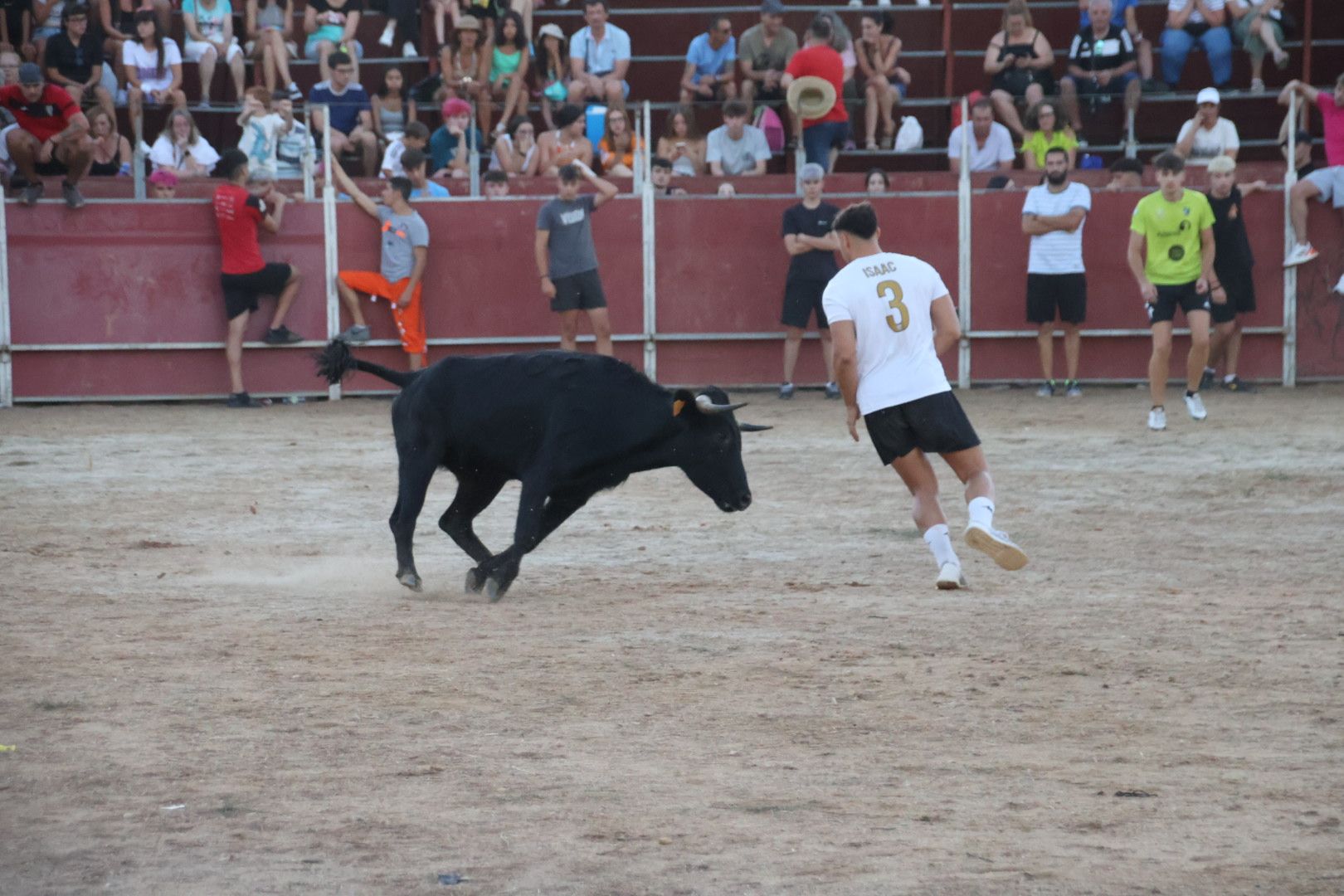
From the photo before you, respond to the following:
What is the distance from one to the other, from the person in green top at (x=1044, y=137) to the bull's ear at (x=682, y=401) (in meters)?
9.30

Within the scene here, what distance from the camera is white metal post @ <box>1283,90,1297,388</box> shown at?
15.3 m

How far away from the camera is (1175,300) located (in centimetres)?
1200

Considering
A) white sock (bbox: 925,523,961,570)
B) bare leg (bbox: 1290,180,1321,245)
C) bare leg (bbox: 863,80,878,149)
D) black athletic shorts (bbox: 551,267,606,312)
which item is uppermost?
bare leg (bbox: 863,80,878,149)

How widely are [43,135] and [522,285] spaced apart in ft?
13.9

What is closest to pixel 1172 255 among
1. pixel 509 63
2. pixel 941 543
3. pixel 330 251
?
pixel 941 543

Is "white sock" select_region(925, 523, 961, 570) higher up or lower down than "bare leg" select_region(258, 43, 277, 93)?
lower down

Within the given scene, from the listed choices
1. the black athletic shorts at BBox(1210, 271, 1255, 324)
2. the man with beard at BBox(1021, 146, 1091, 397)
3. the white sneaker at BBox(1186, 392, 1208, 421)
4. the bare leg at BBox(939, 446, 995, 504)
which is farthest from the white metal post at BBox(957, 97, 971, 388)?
the bare leg at BBox(939, 446, 995, 504)

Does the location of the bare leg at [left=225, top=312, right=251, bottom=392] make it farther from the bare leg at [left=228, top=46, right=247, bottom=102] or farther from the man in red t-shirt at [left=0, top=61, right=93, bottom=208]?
the bare leg at [left=228, top=46, right=247, bottom=102]

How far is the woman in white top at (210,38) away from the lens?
1692 cm

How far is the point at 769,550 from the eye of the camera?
8.38 m

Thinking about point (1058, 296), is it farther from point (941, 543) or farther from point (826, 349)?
point (941, 543)

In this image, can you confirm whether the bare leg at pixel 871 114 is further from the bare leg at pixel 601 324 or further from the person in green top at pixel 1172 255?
the person in green top at pixel 1172 255

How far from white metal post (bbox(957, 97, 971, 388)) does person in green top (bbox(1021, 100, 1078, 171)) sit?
1.94 ft

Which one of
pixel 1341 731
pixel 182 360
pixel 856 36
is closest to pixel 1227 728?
pixel 1341 731
